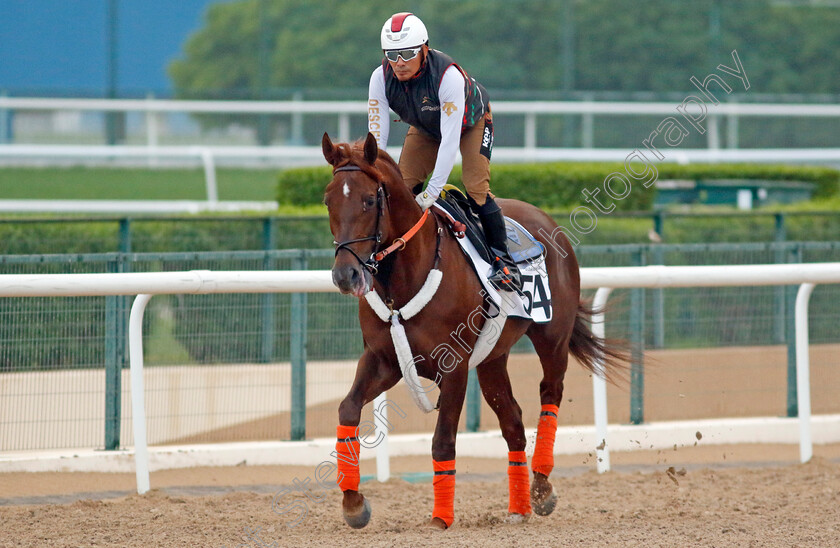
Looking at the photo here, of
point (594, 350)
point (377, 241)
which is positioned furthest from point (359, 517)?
point (594, 350)

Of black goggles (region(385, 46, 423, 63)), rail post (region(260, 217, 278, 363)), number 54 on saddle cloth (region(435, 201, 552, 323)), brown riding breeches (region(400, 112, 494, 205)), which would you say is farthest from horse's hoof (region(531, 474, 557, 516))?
rail post (region(260, 217, 278, 363))

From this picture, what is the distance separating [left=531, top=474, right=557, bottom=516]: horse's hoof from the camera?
5086 mm

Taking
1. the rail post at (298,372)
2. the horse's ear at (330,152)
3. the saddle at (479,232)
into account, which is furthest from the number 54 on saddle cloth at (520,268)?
the rail post at (298,372)

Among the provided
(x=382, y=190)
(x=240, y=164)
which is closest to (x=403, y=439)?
(x=382, y=190)

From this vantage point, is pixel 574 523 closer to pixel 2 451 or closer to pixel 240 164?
pixel 2 451

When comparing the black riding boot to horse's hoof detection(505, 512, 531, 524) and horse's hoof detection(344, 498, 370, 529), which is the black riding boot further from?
horse's hoof detection(344, 498, 370, 529)

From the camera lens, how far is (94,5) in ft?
55.5

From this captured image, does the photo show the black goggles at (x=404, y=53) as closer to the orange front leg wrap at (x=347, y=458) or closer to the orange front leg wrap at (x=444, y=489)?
the orange front leg wrap at (x=347, y=458)

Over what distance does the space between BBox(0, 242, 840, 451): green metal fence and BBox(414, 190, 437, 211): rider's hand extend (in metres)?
2.07

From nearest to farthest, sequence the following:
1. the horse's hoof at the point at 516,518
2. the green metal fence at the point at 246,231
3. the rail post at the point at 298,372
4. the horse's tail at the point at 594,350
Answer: the horse's hoof at the point at 516,518, the horse's tail at the point at 594,350, the rail post at the point at 298,372, the green metal fence at the point at 246,231

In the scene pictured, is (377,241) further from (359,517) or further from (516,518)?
(516,518)

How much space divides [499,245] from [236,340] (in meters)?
2.44

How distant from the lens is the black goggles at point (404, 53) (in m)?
4.46

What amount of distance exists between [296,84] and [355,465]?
1459 centimetres
